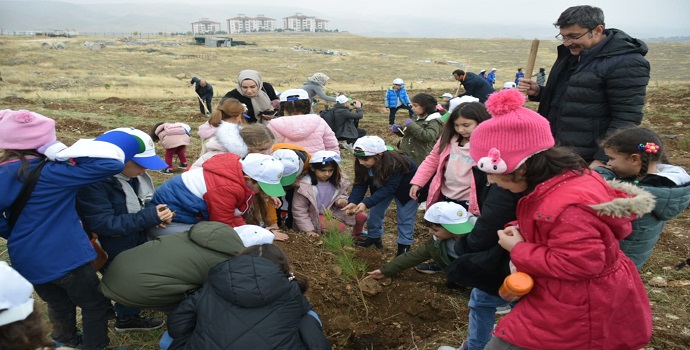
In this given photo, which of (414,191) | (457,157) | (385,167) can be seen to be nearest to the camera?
(457,157)

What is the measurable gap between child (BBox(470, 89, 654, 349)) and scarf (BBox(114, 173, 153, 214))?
219 centimetres

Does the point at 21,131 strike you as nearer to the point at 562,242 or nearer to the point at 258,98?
the point at 562,242

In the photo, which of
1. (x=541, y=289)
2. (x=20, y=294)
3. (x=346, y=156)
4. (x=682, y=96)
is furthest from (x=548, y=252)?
(x=682, y=96)

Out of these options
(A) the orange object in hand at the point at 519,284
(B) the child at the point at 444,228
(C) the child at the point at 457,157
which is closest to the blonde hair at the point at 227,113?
(C) the child at the point at 457,157

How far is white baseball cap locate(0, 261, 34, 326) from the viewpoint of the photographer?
→ 159cm

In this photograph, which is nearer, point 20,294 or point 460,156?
point 20,294

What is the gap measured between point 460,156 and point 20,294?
116 inches

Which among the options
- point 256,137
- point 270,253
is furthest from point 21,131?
point 256,137

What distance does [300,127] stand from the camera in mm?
4902

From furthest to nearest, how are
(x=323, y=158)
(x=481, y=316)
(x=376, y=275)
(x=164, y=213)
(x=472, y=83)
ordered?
(x=472, y=83), (x=323, y=158), (x=376, y=275), (x=164, y=213), (x=481, y=316)

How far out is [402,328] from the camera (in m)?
3.16

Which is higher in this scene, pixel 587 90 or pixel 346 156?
pixel 587 90

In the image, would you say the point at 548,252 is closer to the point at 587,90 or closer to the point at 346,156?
the point at 587,90

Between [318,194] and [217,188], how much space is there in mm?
1507
